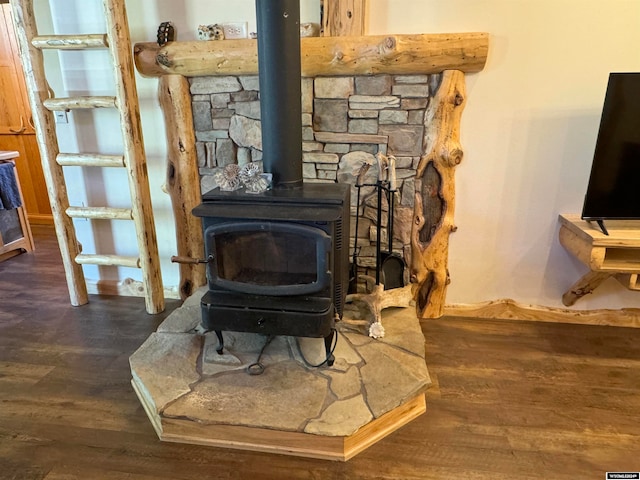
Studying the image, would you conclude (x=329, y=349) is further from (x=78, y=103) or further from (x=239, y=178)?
(x=78, y=103)

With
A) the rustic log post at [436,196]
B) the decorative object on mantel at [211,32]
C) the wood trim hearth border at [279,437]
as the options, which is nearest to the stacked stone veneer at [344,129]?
the rustic log post at [436,196]

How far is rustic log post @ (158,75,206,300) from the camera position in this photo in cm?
233

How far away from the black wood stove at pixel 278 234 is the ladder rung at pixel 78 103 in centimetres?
100

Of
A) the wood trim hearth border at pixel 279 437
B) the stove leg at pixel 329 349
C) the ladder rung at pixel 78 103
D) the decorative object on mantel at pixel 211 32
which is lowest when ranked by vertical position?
the wood trim hearth border at pixel 279 437

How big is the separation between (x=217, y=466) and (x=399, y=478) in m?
0.63

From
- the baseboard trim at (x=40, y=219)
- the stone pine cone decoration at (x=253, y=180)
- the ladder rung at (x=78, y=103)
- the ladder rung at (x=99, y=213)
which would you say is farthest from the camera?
the baseboard trim at (x=40, y=219)

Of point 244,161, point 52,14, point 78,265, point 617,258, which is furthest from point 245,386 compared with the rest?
point 52,14

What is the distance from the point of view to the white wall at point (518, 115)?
2029 millimetres

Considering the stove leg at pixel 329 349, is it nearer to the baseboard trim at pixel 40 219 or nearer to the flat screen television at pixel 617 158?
the flat screen television at pixel 617 158

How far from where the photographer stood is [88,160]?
2414mm

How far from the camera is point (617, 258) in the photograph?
2.04 metres

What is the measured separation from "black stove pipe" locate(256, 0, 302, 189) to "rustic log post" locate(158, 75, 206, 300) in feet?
2.33

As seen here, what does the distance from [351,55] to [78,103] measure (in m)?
1.49

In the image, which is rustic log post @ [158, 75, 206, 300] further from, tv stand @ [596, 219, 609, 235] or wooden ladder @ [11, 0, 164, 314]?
tv stand @ [596, 219, 609, 235]
